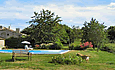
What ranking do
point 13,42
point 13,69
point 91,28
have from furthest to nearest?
point 13,42 < point 91,28 < point 13,69

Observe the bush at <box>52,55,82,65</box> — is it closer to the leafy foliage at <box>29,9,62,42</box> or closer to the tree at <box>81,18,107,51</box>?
the tree at <box>81,18,107,51</box>

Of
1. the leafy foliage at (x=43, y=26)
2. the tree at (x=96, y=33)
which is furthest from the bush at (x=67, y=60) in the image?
the leafy foliage at (x=43, y=26)

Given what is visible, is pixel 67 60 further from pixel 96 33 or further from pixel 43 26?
pixel 43 26

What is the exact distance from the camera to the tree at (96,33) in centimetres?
2766

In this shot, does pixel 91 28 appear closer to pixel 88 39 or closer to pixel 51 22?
pixel 88 39

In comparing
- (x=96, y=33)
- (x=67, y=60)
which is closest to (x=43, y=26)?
(x=96, y=33)

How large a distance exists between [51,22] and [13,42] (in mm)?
10619

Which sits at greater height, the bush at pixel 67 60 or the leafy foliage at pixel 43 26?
the leafy foliage at pixel 43 26

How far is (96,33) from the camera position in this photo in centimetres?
2794

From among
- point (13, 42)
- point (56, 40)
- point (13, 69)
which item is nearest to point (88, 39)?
point (56, 40)

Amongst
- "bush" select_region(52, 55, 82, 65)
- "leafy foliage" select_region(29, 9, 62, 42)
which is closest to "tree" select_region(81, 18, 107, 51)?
"leafy foliage" select_region(29, 9, 62, 42)

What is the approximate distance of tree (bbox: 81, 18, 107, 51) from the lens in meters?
27.7

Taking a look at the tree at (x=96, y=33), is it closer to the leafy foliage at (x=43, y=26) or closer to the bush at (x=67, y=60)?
the leafy foliage at (x=43, y=26)

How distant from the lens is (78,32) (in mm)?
49312
